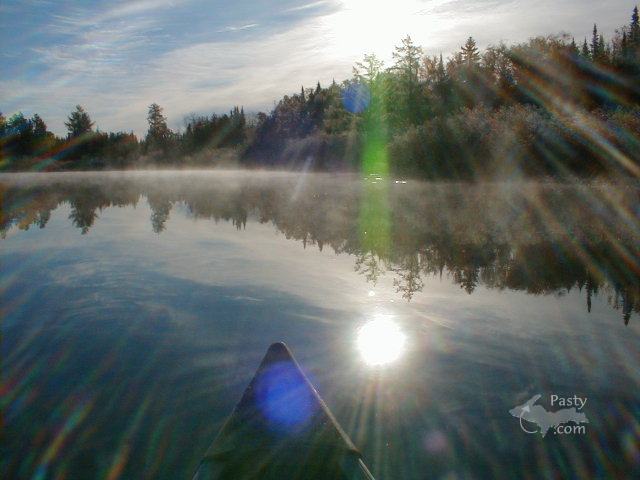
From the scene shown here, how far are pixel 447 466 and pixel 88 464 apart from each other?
2.30 meters

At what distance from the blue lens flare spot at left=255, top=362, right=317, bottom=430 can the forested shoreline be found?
21804 millimetres

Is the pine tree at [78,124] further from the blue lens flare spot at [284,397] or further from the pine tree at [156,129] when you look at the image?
the blue lens flare spot at [284,397]

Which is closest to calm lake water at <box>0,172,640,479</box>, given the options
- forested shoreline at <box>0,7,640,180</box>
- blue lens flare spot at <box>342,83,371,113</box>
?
forested shoreline at <box>0,7,640,180</box>

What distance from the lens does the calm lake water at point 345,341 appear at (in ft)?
12.7

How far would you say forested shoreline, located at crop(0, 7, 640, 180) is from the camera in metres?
25.2

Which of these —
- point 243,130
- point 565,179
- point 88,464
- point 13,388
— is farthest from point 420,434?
point 243,130

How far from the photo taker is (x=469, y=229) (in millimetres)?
13727

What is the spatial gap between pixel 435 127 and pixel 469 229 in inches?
818

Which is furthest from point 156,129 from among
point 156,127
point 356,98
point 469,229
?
point 469,229

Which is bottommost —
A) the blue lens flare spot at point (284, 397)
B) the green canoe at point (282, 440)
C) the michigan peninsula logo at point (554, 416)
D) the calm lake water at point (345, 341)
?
the michigan peninsula logo at point (554, 416)

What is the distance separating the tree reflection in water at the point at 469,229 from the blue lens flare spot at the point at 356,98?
36.2 m

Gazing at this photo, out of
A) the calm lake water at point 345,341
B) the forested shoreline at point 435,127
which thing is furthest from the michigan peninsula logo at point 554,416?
the forested shoreline at point 435,127

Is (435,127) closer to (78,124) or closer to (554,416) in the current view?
(554,416)

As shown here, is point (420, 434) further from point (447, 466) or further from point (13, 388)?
point (13, 388)
